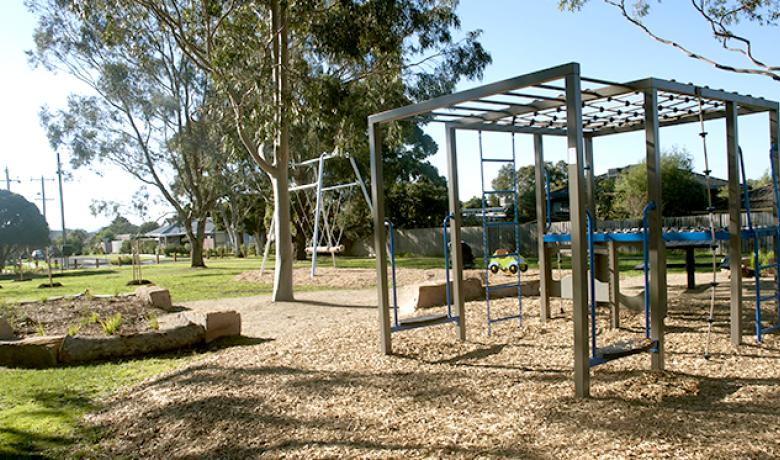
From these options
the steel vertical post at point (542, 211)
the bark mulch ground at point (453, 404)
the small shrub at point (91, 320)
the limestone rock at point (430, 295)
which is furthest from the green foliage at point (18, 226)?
the steel vertical post at point (542, 211)

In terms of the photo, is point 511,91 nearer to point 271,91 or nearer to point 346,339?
point 346,339

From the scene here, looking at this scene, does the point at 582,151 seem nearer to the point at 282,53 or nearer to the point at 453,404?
the point at 453,404

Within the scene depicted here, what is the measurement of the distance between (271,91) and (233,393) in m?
8.13

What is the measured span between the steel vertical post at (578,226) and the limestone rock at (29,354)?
5.79m

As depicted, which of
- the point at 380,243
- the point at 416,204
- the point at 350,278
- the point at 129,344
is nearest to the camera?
the point at 380,243

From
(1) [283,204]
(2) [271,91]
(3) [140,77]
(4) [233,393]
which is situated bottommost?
(4) [233,393]

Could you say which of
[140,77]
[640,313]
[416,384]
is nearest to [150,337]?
[416,384]

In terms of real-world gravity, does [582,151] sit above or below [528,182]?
below

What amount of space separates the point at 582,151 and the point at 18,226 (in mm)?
34872

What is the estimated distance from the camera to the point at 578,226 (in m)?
4.17

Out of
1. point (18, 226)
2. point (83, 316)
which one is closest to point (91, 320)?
point (83, 316)

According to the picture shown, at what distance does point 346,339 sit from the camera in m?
6.85

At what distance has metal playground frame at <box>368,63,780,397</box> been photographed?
13.9 ft

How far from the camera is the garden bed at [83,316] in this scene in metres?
7.84
